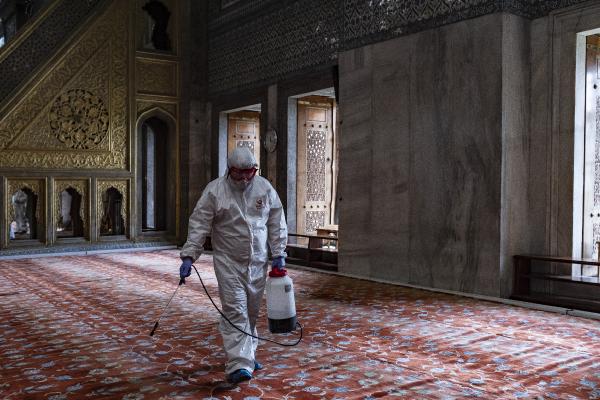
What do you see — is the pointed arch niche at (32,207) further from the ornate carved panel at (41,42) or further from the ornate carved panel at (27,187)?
the ornate carved panel at (41,42)

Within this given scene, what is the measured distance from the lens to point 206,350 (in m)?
3.88

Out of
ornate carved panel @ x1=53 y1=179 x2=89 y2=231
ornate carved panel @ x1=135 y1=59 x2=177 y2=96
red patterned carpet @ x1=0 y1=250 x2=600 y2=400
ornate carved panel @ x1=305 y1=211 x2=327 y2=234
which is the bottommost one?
red patterned carpet @ x1=0 y1=250 x2=600 y2=400

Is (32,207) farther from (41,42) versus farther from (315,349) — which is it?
(315,349)

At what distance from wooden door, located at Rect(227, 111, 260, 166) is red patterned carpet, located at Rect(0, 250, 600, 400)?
4.63m

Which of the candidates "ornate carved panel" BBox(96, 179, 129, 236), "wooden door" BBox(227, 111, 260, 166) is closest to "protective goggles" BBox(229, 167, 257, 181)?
"ornate carved panel" BBox(96, 179, 129, 236)

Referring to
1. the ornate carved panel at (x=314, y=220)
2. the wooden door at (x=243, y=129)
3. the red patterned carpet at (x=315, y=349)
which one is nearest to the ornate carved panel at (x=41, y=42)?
the wooden door at (x=243, y=129)

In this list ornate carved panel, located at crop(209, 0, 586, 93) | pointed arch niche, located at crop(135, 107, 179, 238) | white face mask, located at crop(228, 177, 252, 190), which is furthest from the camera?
pointed arch niche, located at crop(135, 107, 179, 238)

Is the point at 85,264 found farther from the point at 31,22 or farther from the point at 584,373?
the point at 584,373

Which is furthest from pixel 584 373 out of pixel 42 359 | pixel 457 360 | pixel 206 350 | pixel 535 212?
pixel 42 359

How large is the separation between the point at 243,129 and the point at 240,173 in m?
7.20

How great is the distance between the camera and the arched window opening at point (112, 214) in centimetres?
1009

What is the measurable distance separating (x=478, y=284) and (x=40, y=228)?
21.3 feet

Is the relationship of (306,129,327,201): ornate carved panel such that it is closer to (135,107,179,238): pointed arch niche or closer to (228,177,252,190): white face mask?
(135,107,179,238): pointed arch niche

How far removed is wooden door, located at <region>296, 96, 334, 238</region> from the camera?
8773 millimetres
